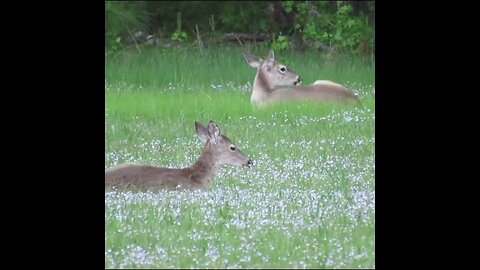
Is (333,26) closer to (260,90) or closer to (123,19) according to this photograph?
(123,19)

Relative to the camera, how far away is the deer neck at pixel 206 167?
441 inches

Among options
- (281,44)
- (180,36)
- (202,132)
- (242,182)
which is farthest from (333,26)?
(242,182)

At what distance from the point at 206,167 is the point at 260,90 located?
5612 mm

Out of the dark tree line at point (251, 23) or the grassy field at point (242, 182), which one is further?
the dark tree line at point (251, 23)

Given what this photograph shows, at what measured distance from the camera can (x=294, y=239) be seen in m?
9.02

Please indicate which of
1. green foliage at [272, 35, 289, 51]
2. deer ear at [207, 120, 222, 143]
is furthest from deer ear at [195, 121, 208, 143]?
green foliage at [272, 35, 289, 51]

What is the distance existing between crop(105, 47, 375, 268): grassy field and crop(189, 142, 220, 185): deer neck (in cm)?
16

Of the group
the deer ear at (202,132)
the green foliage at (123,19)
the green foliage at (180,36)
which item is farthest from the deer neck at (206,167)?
the green foliage at (123,19)

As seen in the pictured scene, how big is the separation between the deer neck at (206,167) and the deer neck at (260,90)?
485 cm

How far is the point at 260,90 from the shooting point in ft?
55.4

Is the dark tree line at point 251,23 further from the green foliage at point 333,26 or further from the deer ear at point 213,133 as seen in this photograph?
the deer ear at point 213,133
